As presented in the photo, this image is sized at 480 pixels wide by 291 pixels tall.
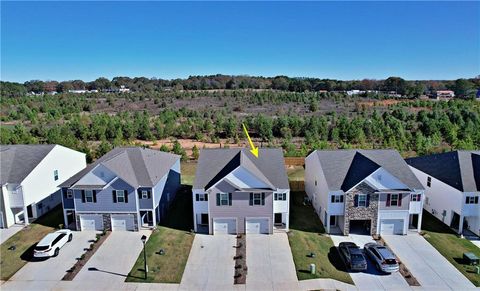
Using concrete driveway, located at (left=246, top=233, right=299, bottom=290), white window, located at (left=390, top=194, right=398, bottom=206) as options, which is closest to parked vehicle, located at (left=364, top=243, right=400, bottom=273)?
white window, located at (left=390, top=194, right=398, bottom=206)

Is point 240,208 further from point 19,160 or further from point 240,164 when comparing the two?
point 19,160

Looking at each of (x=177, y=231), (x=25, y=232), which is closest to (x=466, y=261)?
(x=177, y=231)

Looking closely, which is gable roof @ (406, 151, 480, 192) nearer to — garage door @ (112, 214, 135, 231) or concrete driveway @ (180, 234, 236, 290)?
concrete driveway @ (180, 234, 236, 290)

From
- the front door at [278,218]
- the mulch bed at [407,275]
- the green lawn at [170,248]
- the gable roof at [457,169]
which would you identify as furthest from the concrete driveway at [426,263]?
the green lawn at [170,248]

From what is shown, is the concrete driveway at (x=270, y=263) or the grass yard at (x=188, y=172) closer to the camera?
the concrete driveway at (x=270, y=263)

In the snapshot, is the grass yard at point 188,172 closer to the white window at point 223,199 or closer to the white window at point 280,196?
the white window at point 223,199

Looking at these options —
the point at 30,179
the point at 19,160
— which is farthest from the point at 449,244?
the point at 19,160

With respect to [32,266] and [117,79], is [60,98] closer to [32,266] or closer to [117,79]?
[117,79]
